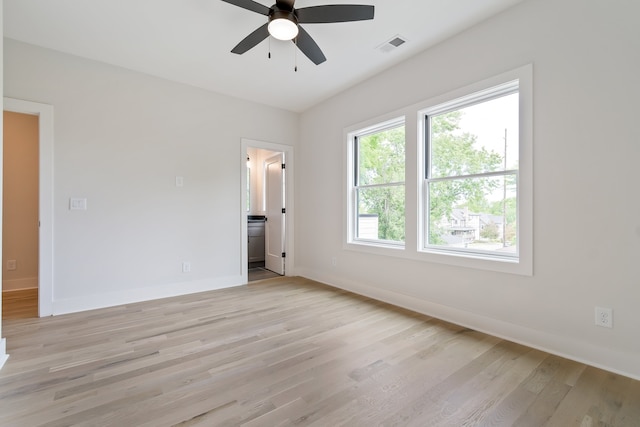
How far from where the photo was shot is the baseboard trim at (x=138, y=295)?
3.17 metres

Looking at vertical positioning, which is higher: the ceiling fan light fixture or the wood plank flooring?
the ceiling fan light fixture

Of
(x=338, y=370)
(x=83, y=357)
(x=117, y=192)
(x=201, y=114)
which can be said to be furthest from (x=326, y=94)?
(x=83, y=357)

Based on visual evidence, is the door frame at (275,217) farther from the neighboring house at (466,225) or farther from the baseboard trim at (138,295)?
the neighboring house at (466,225)

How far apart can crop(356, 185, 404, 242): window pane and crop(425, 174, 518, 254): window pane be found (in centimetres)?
41

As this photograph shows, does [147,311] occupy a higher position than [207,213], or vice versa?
[207,213]

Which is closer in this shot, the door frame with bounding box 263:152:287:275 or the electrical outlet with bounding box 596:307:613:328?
the electrical outlet with bounding box 596:307:613:328

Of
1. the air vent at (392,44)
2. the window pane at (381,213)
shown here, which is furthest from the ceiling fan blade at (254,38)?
the window pane at (381,213)

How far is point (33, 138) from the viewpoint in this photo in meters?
4.07

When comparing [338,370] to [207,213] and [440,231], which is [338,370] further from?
[207,213]

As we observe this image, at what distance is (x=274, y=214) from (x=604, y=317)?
14.5 ft

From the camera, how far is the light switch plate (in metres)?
3.19

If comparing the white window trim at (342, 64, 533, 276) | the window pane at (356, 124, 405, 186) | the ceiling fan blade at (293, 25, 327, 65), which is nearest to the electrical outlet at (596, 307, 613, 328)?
the white window trim at (342, 64, 533, 276)

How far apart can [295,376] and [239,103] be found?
153 inches

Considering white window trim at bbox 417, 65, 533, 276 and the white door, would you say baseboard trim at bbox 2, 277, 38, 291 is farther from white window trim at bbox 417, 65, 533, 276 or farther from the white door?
white window trim at bbox 417, 65, 533, 276
